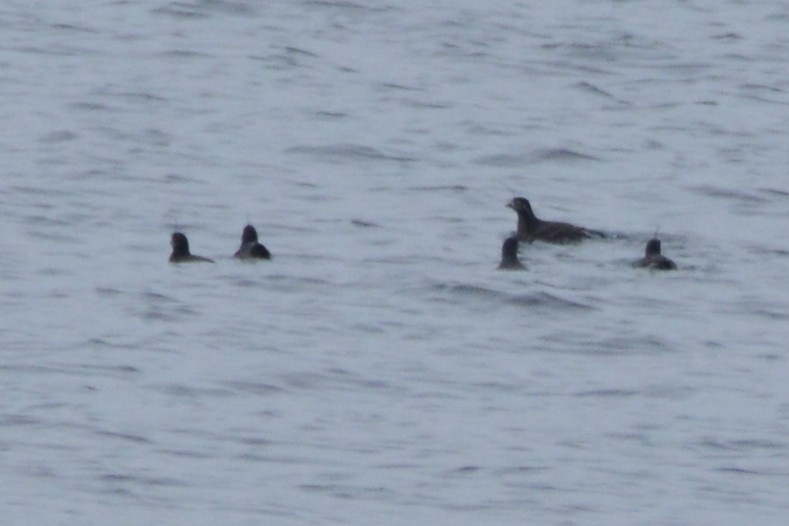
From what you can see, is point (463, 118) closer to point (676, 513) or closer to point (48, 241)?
point (48, 241)

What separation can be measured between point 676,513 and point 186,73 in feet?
51.7

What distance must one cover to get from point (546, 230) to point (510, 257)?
1.21 m

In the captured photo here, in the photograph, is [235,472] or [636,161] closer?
[235,472]

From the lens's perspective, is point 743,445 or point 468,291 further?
point 468,291

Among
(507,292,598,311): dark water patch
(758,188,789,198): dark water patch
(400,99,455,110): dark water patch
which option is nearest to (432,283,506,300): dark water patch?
(507,292,598,311): dark water patch

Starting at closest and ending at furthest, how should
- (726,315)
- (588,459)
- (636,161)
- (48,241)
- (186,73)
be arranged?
(588,459)
(726,315)
(48,241)
(636,161)
(186,73)

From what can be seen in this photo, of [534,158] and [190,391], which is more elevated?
[534,158]

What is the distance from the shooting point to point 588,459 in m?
13.0

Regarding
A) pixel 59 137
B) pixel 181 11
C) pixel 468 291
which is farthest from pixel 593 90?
pixel 468 291

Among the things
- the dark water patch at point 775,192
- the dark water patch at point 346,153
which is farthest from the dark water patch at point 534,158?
the dark water patch at point 775,192

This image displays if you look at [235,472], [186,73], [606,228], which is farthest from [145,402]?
[186,73]

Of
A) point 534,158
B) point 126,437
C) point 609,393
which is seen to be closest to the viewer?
point 126,437

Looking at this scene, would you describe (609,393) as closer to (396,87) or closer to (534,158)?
(534,158)

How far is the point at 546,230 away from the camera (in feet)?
64.8
